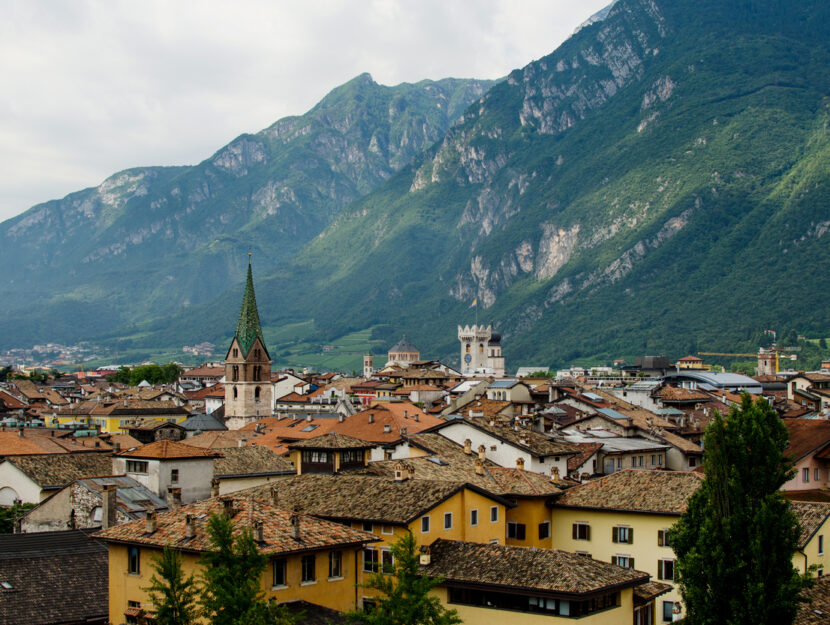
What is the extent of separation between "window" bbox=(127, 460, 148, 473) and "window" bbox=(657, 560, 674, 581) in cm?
2884

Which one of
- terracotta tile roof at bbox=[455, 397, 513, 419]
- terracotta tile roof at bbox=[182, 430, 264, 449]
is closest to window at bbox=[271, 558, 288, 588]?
terracotta tile roof at bbox=[182, 430, 264, 449]

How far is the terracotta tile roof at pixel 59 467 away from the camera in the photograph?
63.4m

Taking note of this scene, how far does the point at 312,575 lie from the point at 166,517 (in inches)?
269

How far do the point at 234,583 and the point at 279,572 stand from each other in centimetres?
504

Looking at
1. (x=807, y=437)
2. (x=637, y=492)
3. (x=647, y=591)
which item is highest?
(x=807, y=437)

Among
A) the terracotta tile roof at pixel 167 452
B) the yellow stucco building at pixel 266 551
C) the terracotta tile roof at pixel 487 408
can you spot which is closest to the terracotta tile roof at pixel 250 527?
the yellow stucco building at pixel 266 551

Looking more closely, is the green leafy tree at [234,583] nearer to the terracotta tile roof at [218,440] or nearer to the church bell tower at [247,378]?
the terracotta tile roof at [218,440]

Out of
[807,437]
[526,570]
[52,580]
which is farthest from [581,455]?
[52,580]

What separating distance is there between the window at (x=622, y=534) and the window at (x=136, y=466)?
1042 inches

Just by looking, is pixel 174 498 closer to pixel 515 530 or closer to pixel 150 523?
pixel 150 523

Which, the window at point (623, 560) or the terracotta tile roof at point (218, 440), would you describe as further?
the terracotta tile roof at point (218, 440)

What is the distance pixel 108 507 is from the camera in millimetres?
51500

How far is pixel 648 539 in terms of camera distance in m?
51.8

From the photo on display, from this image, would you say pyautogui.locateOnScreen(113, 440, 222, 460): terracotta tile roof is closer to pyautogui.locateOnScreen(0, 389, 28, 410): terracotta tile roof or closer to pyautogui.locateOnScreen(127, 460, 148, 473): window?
pyautogui.locateOnScreen(127, 460, 148, 473): window
